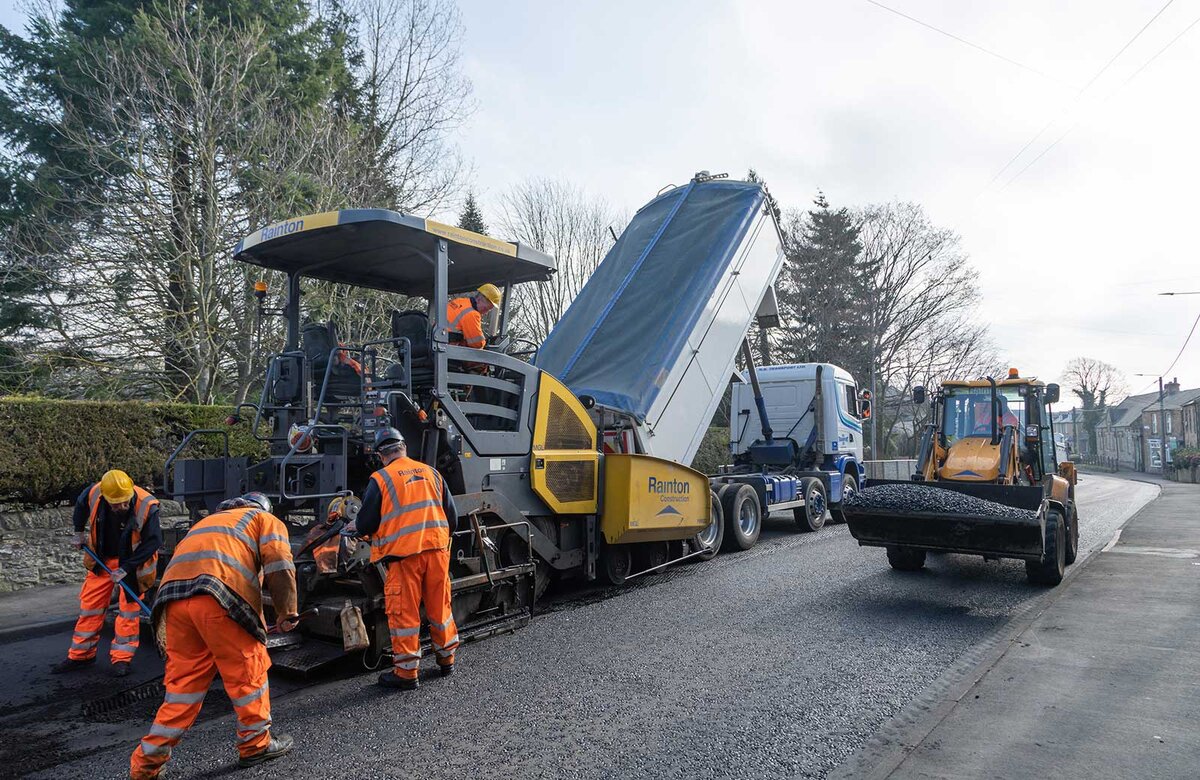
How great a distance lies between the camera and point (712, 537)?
9391mm

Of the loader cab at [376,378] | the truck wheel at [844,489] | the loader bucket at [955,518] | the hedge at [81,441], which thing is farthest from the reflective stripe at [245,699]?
the truck wheel at [844,489]

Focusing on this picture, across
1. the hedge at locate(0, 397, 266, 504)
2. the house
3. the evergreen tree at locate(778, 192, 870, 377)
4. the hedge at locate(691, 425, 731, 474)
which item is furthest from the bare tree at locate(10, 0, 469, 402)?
the house

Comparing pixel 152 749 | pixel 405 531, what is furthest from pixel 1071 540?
pixel 152 749

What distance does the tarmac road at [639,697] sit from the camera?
12.2 ft

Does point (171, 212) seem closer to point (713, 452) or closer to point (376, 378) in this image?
point (376, 378)

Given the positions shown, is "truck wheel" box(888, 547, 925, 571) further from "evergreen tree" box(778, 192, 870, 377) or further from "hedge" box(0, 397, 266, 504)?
"evergreen tree" box(778, 192, 870, 377)

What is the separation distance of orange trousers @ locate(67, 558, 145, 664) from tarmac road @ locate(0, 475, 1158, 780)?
396 mm

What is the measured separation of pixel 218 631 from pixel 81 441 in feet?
22.5

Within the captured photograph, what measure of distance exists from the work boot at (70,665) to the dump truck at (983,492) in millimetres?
6661

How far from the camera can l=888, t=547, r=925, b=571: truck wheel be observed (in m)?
8.28

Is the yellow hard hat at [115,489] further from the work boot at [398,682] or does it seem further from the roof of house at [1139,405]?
the roof of house at [1139,405]

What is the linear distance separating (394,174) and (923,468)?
12057 mm

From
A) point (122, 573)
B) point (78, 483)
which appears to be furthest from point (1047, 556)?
point (78, 483)

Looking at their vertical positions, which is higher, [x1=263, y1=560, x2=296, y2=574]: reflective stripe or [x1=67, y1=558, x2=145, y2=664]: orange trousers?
[x1=263, y1=560, x2=296, y2=574]: reflective stripe
